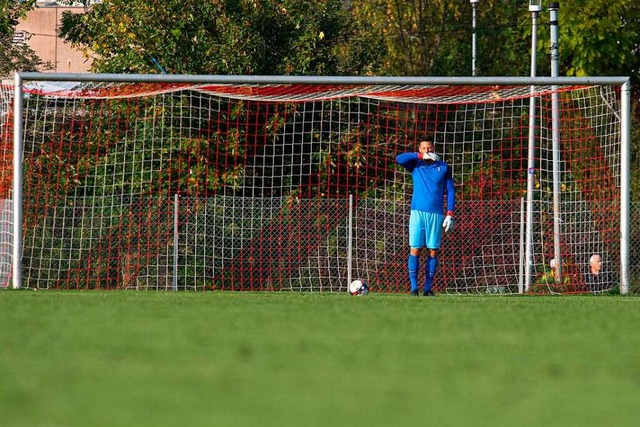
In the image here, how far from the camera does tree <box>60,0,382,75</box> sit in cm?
2394

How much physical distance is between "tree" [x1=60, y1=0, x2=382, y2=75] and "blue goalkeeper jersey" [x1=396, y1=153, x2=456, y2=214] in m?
9.81

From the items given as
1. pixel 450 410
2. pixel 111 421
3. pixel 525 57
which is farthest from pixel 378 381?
pixel 525 57

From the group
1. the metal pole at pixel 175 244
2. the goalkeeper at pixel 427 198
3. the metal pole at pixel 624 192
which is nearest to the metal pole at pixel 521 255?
the metal pole at pixel 624 192

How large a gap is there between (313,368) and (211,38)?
19.1 meters

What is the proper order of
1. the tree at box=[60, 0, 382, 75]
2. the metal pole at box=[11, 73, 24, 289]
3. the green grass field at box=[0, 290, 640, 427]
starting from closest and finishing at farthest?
the green grass field at box=[0, 290, 640, 427]
the metal pole at box=[11, 73, 24, 289]
the tree at box=[60, 0, 382, 75]

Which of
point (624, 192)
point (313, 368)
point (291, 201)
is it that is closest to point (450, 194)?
point (624, 192)

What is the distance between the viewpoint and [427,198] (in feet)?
46.2

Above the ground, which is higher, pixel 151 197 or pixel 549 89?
pixel 549 89

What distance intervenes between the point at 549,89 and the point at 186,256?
4940 mm

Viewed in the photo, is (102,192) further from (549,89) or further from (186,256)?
(549,89)

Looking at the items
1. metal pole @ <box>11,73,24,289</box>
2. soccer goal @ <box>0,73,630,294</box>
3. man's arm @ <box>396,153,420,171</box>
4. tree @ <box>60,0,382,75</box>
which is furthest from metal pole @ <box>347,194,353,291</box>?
tree @ <box>60,0,382,75</box>

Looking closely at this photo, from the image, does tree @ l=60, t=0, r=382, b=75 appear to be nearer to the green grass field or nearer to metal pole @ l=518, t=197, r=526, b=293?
metal pole @ l=518, t=197, r=526, b=293

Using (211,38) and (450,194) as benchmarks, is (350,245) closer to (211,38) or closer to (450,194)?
(450,194)

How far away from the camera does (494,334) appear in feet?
24.7
